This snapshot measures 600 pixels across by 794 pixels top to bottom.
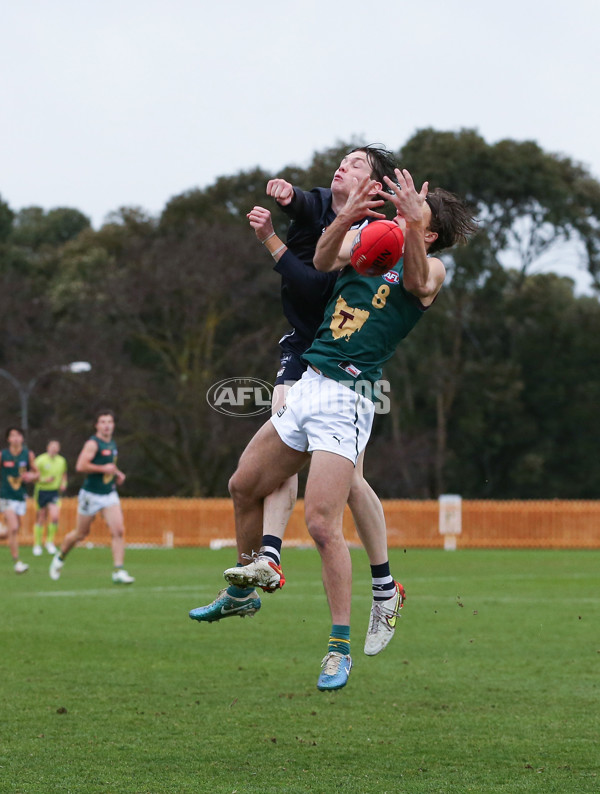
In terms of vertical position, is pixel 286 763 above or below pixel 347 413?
below

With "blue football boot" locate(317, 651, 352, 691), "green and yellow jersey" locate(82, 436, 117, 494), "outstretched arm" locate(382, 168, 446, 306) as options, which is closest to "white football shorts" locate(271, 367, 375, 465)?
"outstretched arm" locate(382, 168, 446, 306)

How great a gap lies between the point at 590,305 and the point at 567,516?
64.2 ft

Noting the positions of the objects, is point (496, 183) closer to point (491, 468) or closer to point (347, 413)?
point (491, 468)

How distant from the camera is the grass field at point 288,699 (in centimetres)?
680

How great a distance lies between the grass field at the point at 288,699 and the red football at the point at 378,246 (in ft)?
9.18

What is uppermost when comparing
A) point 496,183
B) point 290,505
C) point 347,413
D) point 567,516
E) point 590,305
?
point 496,183

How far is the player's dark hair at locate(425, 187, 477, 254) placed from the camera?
22.0 ft

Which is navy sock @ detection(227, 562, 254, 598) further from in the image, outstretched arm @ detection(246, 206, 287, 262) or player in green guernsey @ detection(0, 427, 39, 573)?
player in green guernsey @ detection(0, 427, 39, 573)

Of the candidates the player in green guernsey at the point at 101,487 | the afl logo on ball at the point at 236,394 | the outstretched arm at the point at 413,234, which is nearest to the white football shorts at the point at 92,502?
the player in green guernsey at the point at 101,487

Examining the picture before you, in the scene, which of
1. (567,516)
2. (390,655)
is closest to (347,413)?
(390,655)

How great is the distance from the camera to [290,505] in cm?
688

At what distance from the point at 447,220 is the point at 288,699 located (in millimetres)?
4265

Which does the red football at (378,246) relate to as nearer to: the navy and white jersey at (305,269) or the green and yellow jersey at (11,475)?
the navy and white jersey at (305,269)

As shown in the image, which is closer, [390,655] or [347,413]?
[347,413]
